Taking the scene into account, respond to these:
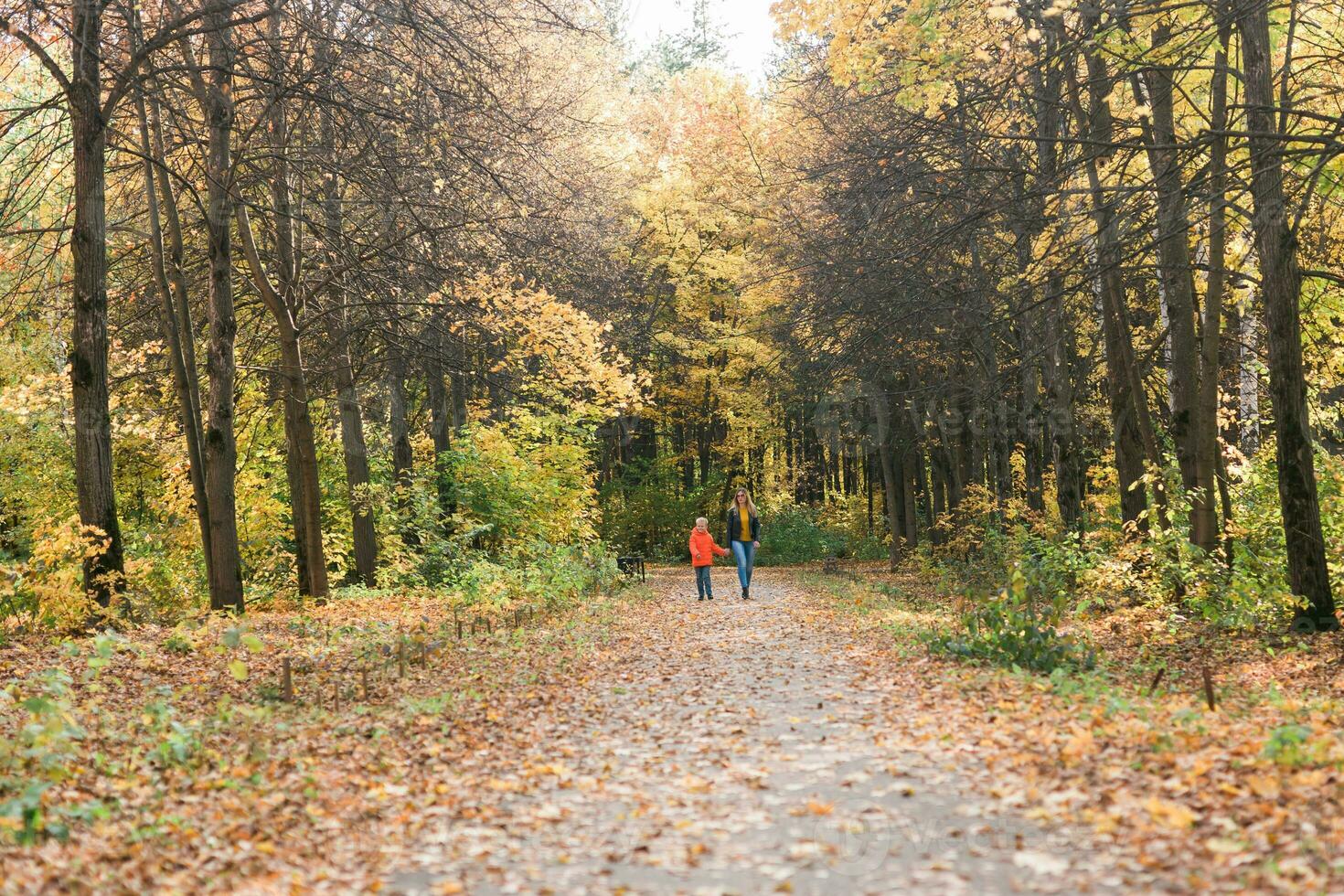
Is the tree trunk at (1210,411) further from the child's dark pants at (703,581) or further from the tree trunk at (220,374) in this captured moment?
the tree trunk at (220,374)

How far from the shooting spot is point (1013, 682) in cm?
853

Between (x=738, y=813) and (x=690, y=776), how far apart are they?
0.79 metres

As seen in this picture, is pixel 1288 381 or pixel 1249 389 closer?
pixel 1288 381

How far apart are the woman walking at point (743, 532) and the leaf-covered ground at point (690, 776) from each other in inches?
342

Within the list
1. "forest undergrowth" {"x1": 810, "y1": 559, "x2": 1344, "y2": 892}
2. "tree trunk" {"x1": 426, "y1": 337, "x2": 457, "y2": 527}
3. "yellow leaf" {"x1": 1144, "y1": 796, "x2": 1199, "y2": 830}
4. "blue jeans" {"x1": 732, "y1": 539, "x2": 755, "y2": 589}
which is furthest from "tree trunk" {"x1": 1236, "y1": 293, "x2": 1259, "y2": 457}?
"yellow leaf" {"x1": 1144, "y1": 796, "x2": 1199, "y2": 830}

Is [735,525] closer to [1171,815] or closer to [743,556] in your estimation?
[743,556]

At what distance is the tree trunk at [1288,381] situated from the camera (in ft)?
32.1

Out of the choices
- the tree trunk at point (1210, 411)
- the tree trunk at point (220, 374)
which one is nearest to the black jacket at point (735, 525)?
the tree trunk at point (1210, 411)

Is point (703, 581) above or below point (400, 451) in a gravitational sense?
below

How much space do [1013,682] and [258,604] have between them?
36.7 feet

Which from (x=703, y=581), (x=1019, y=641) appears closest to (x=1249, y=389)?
(x=703, y=581)

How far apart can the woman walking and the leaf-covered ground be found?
869 cm

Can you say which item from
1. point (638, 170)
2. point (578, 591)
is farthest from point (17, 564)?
point (638, 170)

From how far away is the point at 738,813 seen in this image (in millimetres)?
5531
